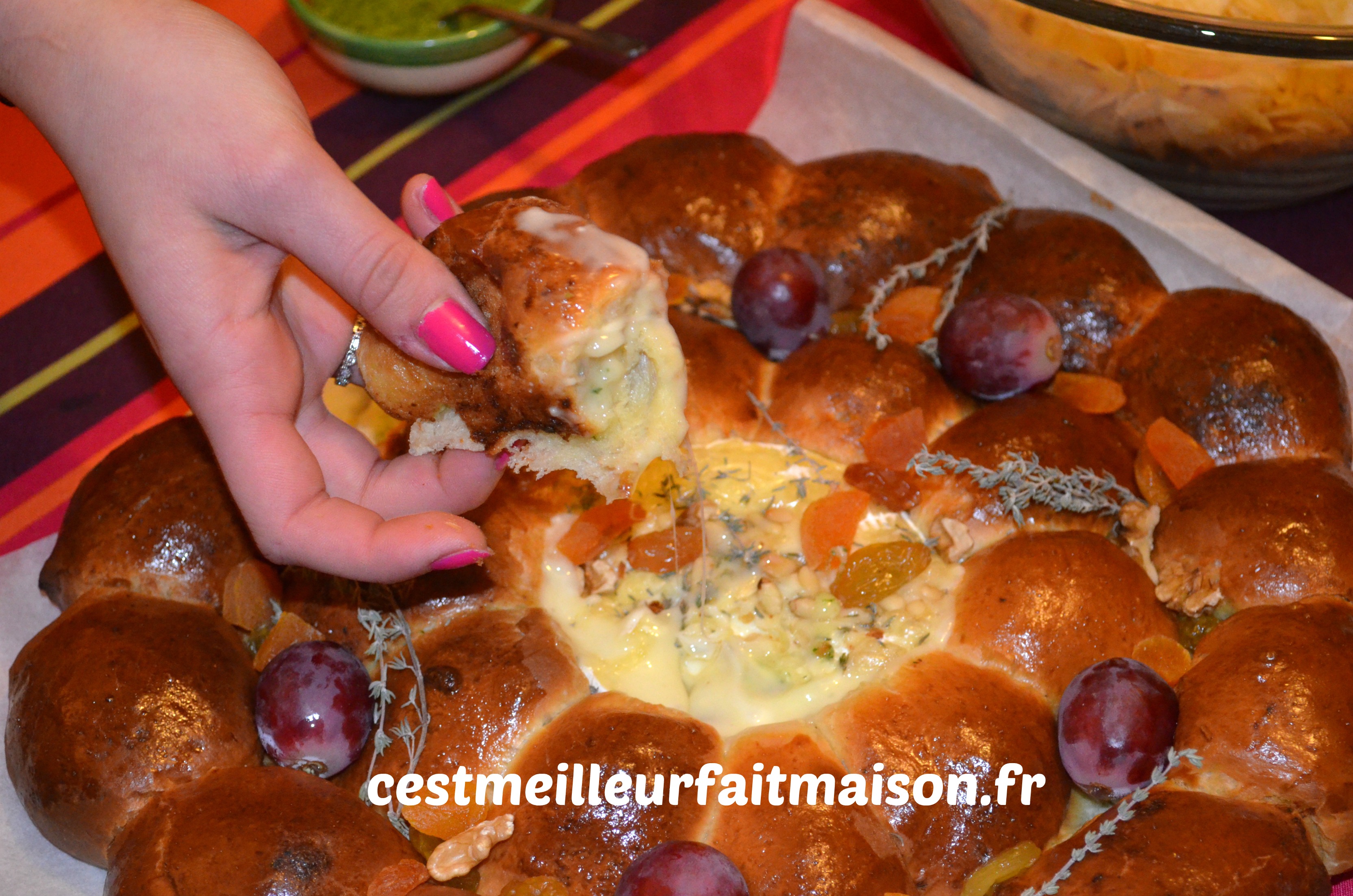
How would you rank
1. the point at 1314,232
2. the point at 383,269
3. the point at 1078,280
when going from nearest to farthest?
1. the point at 383,269
2. the point at 1078,280
3. the point at 1314,232

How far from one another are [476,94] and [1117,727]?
3533mm

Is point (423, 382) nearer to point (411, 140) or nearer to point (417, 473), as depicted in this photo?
point (417, 473)

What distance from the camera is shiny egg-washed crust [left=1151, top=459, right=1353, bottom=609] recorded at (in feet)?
9.62

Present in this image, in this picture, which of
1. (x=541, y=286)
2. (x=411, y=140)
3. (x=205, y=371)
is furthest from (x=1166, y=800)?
(x=411, y=140)

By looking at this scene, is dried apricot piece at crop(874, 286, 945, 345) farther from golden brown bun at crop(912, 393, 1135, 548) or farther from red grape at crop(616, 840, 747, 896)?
red grape at crop(616, 840, 747, 896)

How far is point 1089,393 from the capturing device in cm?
344

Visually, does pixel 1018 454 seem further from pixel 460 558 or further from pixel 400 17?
pixel 400 17

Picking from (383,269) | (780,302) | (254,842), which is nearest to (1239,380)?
(780,302)

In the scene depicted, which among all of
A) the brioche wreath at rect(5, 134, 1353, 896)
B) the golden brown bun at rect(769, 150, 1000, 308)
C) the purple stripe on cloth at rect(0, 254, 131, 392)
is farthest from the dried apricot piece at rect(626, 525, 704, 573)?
the purple stripe on cloth at rect(0, 254, 131, 392)

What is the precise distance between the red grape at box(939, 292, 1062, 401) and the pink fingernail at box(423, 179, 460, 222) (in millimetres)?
1476

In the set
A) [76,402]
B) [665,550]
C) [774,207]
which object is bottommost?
[76,402]

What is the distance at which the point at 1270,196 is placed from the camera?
13.3ft

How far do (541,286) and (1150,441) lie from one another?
192cm

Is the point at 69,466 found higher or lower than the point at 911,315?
lower
